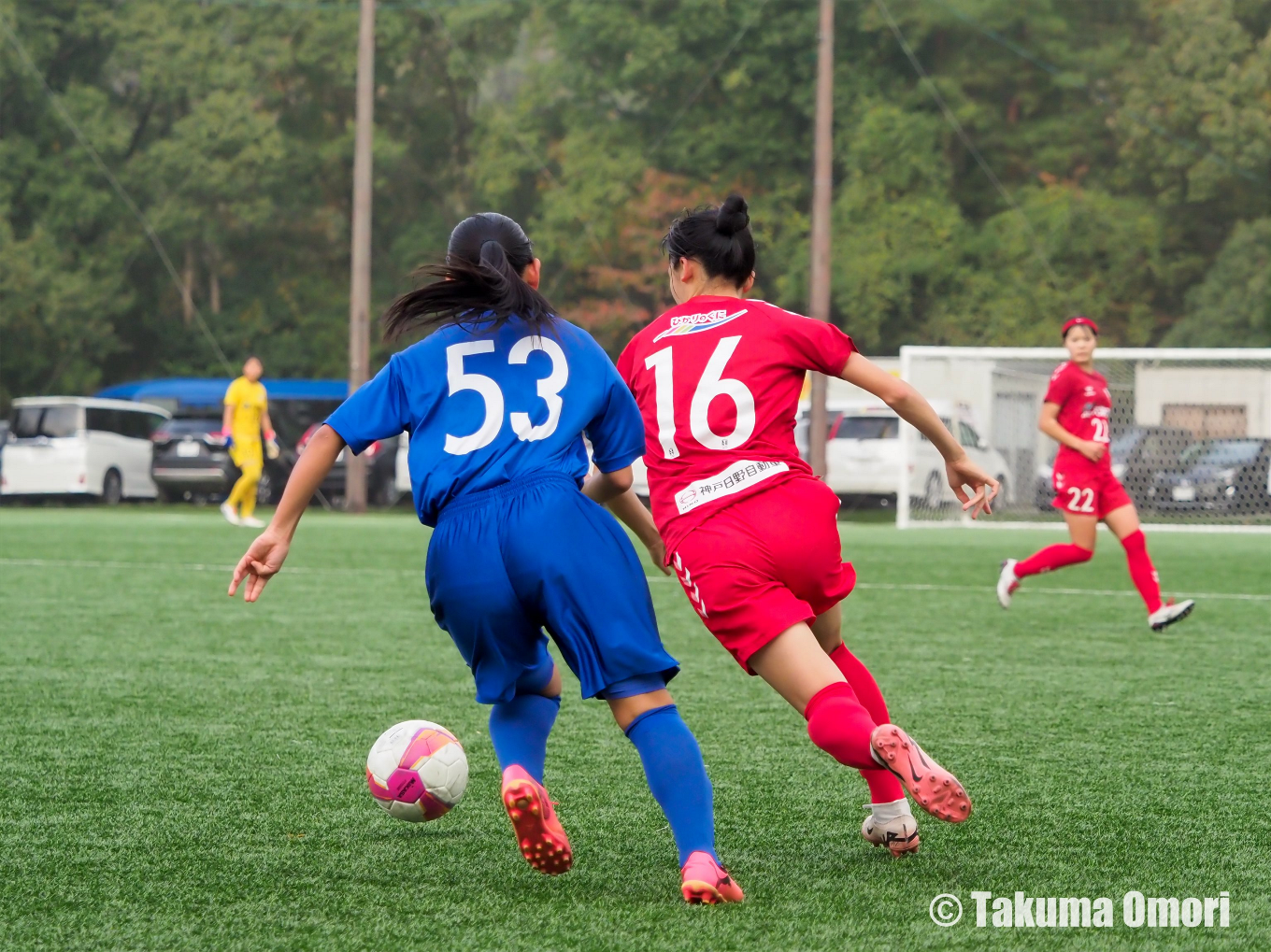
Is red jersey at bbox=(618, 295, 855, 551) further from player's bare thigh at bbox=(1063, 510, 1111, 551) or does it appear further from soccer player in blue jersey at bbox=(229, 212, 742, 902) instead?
→ player's bare thigh at bbox=(1063, 510, 1111, 551)

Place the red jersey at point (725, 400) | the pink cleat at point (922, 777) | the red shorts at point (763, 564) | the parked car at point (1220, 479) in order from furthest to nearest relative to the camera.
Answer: the parked car at point (1220, 479) < the red jersey at point (725, 400) < the red shorts at point (763, 564) < the pink cleat at point (922, 777)

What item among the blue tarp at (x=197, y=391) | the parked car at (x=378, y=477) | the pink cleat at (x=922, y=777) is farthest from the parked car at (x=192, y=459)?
the pink cleat at (x=922, y=777)

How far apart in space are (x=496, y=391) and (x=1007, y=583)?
716cm

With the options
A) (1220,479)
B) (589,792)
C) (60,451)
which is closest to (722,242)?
(589,792)

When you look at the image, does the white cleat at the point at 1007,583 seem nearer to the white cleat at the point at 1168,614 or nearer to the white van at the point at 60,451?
the white cleat at the point at 1168,614

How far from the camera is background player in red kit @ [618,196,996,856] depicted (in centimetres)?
391

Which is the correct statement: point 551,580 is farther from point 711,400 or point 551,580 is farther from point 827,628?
point 827,628

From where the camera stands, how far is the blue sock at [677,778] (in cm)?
Answer: 369

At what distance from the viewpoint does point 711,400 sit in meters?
4.04

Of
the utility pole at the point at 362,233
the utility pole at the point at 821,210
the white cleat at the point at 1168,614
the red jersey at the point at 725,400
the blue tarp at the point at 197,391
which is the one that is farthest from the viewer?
the blue tarp at the point at 197,391

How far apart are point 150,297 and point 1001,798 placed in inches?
1548

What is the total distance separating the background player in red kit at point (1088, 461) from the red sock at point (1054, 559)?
10 centimetres

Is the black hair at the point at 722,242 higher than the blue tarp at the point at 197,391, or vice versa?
the black hair at the point at 722,242

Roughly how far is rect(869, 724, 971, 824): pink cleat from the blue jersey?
36.0 inches
